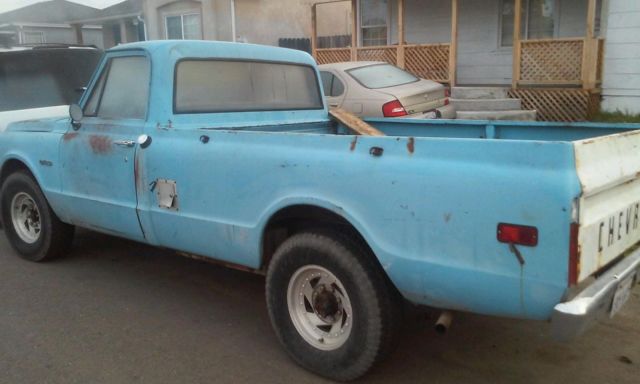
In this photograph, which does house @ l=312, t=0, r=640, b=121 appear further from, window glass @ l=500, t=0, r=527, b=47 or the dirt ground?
the dirt ground

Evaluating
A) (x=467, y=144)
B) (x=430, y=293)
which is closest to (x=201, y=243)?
(x=430, y=293)

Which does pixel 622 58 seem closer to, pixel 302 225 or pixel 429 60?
pixel 429 60

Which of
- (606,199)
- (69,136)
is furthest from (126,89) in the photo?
(606,199)

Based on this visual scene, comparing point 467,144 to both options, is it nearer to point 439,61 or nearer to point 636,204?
point 636,204

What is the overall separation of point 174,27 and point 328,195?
20585 mm

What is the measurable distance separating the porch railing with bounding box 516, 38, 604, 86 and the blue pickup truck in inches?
308

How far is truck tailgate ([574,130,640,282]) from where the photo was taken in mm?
2584

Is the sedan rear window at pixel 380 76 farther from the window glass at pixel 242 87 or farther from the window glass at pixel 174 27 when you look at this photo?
the window glass at pixel 174 27

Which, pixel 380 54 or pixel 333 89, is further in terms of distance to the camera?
pixel 380 54

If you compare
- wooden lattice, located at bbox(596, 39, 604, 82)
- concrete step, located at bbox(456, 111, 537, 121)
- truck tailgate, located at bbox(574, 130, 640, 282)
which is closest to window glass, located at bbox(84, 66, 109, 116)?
truck tailgate, located at bbox(574, 130, 640, 282)

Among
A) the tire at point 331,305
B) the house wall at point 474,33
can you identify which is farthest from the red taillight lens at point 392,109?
the tire at point 331,305

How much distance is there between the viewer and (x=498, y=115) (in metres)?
11.3

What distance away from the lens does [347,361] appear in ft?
10.8

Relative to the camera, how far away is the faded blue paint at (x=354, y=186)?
2.63 meters
